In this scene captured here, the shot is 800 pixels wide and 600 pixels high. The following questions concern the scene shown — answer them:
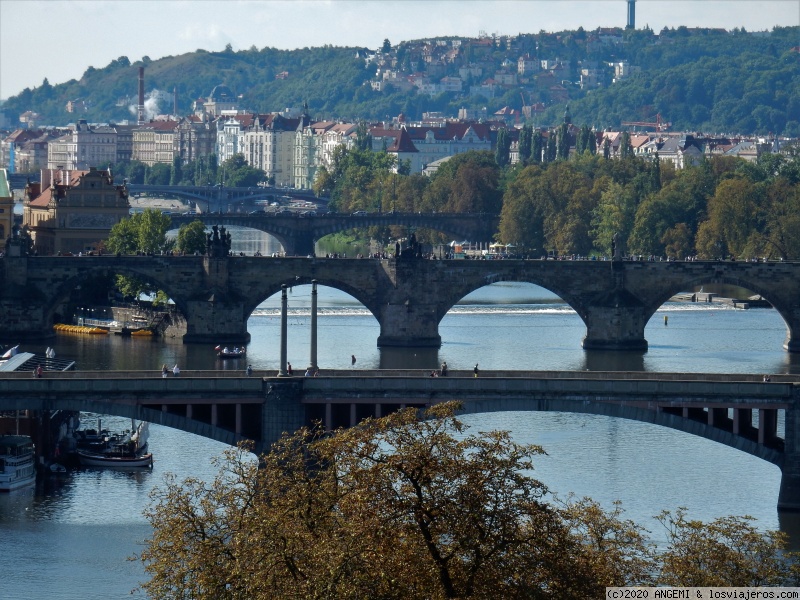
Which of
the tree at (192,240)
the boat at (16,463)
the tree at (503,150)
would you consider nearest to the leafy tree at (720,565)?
the boat at (16,463)

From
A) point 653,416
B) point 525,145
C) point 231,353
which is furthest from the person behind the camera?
point 525,145

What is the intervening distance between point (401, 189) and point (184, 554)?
111166mm

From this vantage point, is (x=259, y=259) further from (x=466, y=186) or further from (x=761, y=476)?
(x=466, y=186)

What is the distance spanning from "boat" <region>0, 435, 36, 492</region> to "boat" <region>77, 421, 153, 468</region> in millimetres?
2297

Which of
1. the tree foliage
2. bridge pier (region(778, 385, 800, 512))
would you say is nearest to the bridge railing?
bridge pier (region(778, 385, 800, 512))

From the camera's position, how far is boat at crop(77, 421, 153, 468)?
53344mm

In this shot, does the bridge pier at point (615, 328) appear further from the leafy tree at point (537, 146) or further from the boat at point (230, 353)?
the leafy tree at point (537, 146)

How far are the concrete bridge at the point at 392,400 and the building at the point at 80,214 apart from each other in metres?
54.3

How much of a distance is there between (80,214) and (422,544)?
73831 millimetres

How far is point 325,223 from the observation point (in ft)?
407

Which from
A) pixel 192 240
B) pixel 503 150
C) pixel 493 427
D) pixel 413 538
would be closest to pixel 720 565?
pixel 413 538

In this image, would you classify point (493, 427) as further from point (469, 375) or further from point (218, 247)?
point (218, 247)

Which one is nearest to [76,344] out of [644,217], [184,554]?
[644,217]

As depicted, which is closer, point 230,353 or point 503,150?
point 230,353
